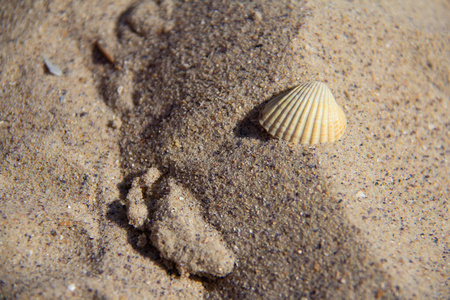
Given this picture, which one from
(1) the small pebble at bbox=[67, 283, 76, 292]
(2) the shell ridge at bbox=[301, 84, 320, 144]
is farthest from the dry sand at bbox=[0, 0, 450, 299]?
(2) the shell ridge at bbox=[301, 84, 320, 144]

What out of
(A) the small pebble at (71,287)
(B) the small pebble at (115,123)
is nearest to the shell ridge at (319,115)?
(B) the small pebble at (115,123)

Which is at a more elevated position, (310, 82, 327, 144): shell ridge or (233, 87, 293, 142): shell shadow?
(310, 82, 327, 144): shell ridge

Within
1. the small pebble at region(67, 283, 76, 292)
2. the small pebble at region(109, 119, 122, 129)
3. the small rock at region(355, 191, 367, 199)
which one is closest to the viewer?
the small pebble at region(67, 283, 76, 292)

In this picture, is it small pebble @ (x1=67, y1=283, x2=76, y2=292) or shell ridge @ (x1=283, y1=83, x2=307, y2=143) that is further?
shell ridge @ (x1=283, y1=83, x2=307, y2=143)

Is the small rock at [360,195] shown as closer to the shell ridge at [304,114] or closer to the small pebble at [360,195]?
the small pebble at [360,195]

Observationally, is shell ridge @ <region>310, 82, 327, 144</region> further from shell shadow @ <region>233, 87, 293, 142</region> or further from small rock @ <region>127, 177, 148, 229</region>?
small rock @ <region>127, 177, 148, 229</region>

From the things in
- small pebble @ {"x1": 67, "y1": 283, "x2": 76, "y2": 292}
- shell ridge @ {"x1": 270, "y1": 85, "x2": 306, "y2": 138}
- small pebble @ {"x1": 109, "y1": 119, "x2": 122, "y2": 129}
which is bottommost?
small pebble @ {"x1": 67, "y1": 283, "x2": 76, "y2": 292}
